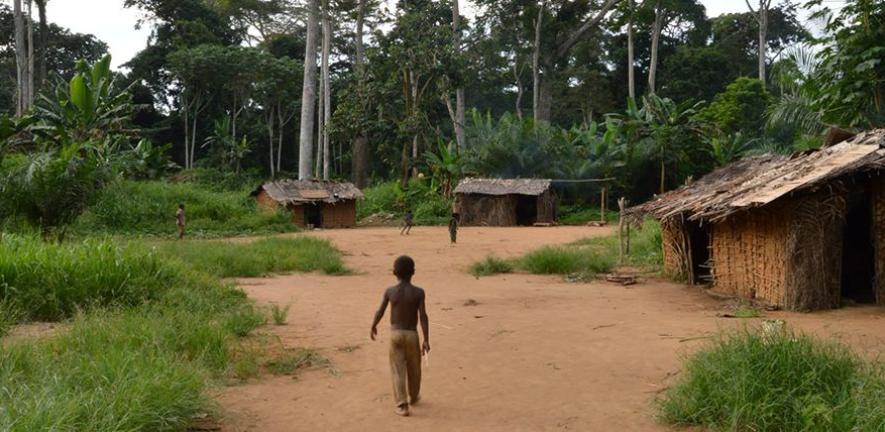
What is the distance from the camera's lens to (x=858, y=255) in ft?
31.1

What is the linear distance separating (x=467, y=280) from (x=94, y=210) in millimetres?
13752

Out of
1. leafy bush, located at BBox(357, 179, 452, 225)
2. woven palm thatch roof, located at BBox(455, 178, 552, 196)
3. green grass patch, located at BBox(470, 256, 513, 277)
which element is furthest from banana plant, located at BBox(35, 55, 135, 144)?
woven palm thatch roof, located at BBox(455, 178, 552, 196)

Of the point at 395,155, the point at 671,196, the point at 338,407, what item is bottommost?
the point at 338,407

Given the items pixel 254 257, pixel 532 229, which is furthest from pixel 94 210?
pixel 532 229

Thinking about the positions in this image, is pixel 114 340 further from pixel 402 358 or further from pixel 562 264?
pixel 562 264

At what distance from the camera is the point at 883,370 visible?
4762 millimetres

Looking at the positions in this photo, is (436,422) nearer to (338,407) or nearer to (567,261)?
(338,407)

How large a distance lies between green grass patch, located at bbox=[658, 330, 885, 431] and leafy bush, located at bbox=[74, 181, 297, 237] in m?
18.1

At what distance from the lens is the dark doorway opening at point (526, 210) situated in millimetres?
27281

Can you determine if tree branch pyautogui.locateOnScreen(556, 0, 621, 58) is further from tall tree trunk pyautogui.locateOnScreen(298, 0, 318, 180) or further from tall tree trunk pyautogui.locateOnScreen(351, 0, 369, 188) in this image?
tall tree trunk pyautogui.locateOnScreen(298, 0, 318, 180)

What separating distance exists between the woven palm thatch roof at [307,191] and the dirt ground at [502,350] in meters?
13.0

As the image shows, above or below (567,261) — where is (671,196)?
above

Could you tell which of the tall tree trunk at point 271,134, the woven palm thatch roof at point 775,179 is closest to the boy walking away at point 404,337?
the woven palm thatch roof at point 775,179

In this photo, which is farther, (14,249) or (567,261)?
(567,261)
